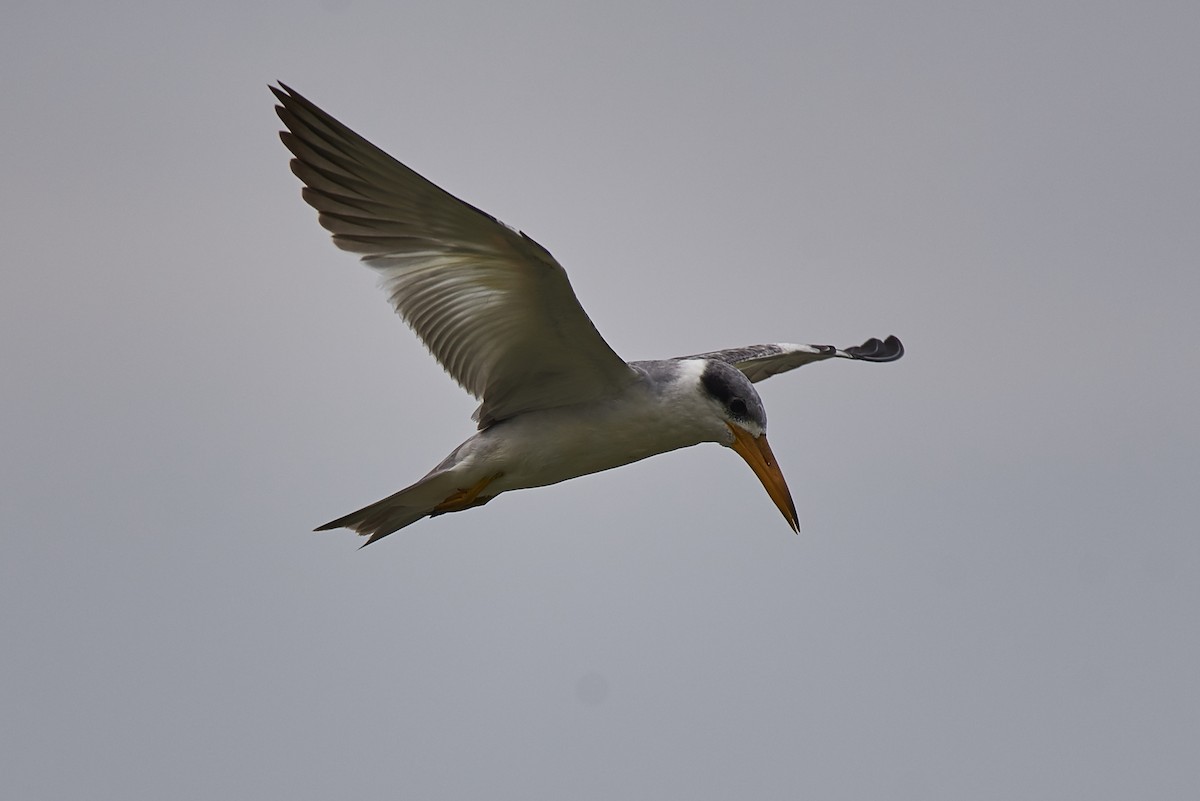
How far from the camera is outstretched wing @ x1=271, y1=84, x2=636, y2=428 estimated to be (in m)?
10.7

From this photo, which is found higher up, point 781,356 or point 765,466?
point 781,356

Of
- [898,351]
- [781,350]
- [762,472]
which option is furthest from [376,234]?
[898,351]

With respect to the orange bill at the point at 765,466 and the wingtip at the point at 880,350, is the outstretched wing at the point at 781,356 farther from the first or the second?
the orange bill at the point at 765,466

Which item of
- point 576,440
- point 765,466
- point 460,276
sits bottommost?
point 765,466

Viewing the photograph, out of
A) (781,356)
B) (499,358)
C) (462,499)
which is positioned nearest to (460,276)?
(499,358)

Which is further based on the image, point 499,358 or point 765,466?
point 499,358

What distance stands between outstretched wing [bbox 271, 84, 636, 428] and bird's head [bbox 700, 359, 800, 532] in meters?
0.61

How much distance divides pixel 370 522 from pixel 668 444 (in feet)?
7.31

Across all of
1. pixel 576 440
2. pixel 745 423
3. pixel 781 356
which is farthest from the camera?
pixel 781 356

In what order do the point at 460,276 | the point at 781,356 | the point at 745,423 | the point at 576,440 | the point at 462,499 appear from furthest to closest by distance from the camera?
the point at 781,356 < the point at 462,499 < the point at 576,440 < the point at 745,423 < the point at 460,276

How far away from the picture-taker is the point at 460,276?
11.5 metres

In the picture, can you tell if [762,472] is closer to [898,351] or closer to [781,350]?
[781,350]

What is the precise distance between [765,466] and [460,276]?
2.44m

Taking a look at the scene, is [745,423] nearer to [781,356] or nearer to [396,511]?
[396,511]
